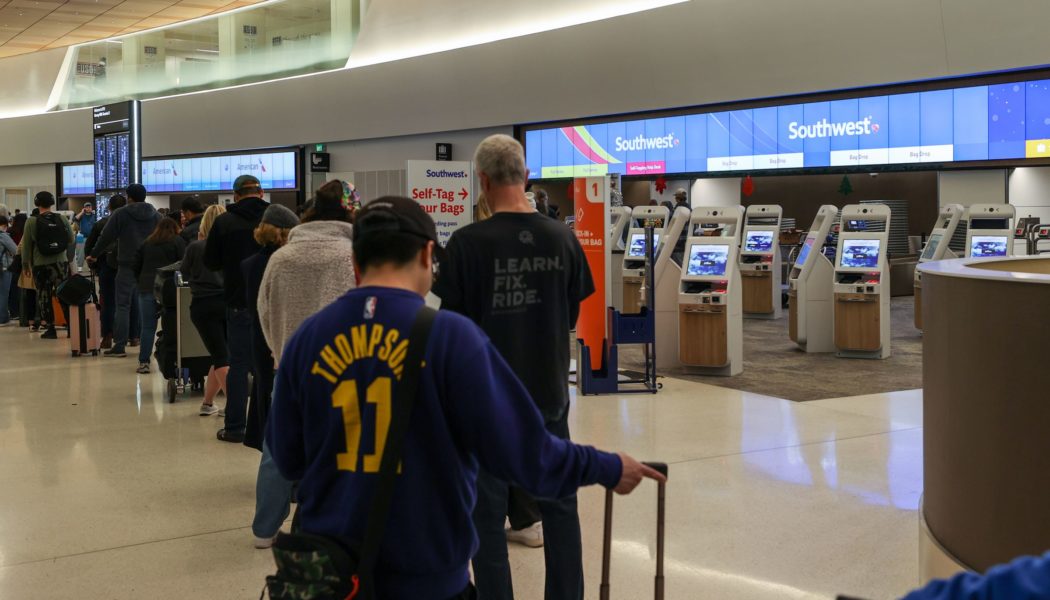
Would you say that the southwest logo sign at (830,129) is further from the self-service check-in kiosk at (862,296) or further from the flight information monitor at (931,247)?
the self-service check-in kiosk at (862,296)

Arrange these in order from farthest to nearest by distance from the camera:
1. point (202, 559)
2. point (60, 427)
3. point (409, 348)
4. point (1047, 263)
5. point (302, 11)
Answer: point (302, 11) → point (60, 427) → point (1047, 263) → point (202, 559) → point (409, 348)

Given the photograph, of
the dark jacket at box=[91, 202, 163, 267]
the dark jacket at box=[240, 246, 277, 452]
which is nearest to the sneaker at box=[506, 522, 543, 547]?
the dark jacket at box=[240, 246, 277, 452]

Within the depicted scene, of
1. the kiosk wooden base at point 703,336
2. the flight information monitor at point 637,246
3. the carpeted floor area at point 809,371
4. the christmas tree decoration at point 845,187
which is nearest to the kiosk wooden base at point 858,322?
the carpeted floor area at point 809,371

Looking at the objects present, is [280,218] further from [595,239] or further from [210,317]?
[595,239]

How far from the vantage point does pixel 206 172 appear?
23359mm

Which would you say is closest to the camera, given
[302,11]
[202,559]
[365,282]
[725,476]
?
→ [365,282]

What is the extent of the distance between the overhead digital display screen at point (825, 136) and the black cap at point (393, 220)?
1049cm

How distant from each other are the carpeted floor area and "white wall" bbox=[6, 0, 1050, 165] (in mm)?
3194

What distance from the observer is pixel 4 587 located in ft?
12.9

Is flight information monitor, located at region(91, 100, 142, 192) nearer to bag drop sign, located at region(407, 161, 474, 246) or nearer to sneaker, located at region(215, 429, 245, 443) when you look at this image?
bag drop sign, located at region(407, 161, 474, 246)

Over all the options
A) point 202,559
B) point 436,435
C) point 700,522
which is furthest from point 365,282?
point 700,522

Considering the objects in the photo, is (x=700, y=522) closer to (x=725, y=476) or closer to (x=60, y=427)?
(x=725, y=476)

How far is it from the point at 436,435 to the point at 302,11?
19.1m

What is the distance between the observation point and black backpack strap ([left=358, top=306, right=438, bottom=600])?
69.1 inches
